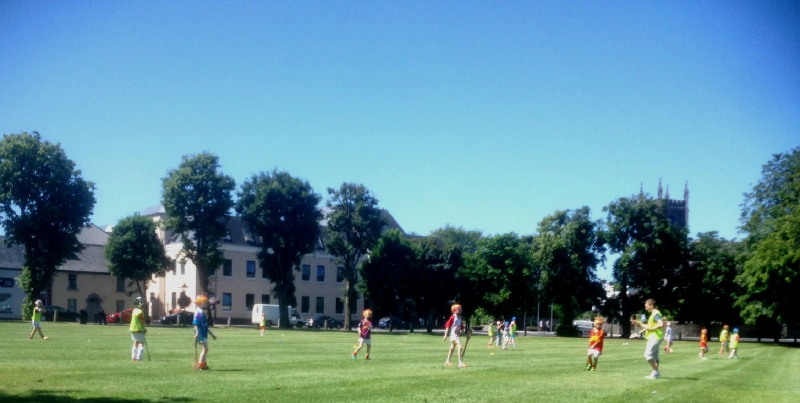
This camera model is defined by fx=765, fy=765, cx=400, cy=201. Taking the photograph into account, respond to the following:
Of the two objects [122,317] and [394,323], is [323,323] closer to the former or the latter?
[394,323]

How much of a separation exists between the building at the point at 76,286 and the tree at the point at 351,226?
86.4 ft

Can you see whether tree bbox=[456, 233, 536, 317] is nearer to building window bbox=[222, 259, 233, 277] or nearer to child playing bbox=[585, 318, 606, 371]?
building window bbox=[222, 259, 233, 277]

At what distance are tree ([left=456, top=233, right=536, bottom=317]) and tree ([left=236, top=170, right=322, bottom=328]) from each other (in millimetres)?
18672

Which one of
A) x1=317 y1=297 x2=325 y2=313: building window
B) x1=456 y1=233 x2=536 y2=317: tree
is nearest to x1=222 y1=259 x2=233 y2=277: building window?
x1=317 y1=297 x2=325 y2=313: building window

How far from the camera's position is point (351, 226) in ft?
269

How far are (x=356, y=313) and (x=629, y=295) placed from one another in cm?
3737

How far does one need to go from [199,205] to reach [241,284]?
83.1ft

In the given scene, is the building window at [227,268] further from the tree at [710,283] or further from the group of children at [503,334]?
the tree at [710,283]

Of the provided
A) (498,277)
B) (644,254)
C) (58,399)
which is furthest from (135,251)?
(58,399)

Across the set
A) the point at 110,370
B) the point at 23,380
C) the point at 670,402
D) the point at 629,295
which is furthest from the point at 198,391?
the point at 629,295

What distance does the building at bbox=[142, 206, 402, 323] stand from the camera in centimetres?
9519

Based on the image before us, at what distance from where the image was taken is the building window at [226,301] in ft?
312

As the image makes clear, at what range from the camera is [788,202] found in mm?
65250

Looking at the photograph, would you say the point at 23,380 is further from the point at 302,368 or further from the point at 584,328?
the point at 584,328
